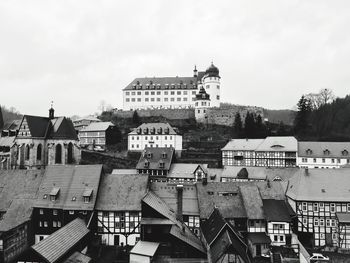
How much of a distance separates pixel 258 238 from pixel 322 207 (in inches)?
371

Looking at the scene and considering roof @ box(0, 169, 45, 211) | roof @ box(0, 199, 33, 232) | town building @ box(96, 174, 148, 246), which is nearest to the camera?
roof @ box(0, 199, 33, 232)

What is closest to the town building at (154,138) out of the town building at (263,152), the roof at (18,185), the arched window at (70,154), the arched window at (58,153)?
the town building at (263,152)

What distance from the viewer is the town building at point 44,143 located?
197ft

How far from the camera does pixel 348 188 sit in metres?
41.2

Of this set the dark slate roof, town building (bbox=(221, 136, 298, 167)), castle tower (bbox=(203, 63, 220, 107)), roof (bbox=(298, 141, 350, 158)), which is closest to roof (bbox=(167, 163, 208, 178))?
town building (bbox=(221, 136, 298, 167))

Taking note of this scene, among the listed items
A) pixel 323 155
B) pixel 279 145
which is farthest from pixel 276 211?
pixel 323 155

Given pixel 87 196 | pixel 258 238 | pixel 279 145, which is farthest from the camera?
pixel 279 145

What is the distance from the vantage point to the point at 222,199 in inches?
1646

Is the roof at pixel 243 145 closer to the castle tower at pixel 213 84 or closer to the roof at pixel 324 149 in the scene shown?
the roof at pixel 324 149

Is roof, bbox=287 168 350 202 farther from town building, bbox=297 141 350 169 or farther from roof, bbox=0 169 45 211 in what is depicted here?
roof, bbox=0 169 45 211

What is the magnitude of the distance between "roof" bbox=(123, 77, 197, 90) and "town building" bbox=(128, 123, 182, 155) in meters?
27.8

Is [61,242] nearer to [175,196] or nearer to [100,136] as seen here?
[175,196]

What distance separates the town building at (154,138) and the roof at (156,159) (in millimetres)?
12739

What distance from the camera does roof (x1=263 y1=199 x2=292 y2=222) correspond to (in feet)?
127
